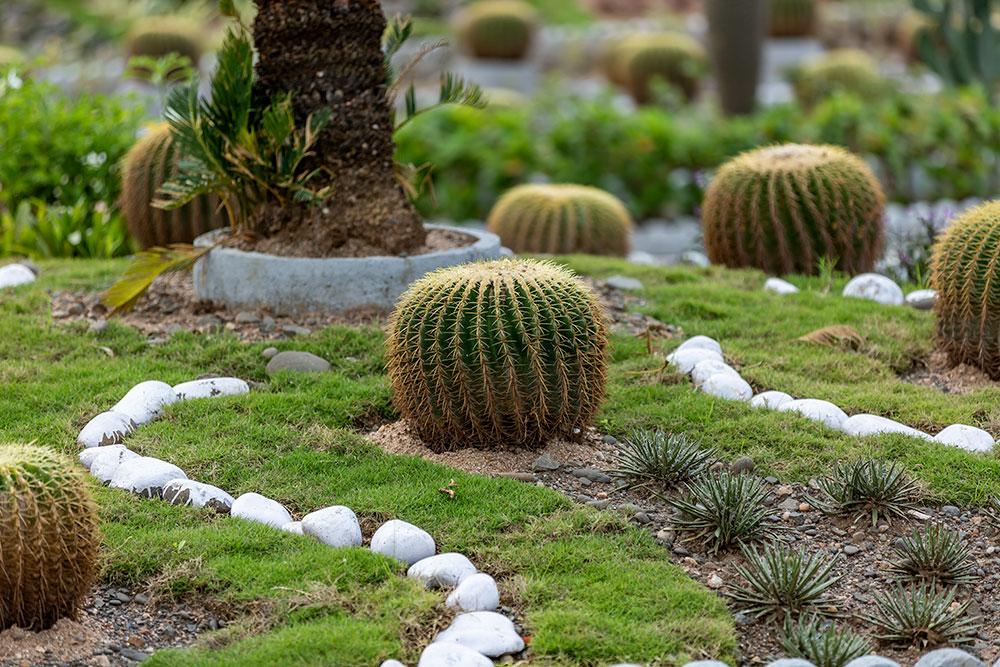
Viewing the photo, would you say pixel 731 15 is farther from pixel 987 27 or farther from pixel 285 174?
pixel 285 174

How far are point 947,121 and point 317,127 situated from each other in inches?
327

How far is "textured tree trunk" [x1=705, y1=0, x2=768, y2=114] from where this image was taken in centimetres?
1291

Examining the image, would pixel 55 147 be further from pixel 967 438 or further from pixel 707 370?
pixel 967 438

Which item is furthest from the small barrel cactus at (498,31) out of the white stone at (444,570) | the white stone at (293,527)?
the white stone at (444,570)

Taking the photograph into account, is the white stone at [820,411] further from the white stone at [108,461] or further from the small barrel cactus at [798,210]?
the white stone at [108,461]

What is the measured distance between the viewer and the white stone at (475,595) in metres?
3.48

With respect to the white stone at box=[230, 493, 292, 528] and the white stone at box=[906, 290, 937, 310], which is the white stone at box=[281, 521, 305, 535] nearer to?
the white stone at box=[230, 493, 292, 528]

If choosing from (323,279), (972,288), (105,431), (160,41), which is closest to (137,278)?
(323,279)

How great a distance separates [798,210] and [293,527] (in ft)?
15.2

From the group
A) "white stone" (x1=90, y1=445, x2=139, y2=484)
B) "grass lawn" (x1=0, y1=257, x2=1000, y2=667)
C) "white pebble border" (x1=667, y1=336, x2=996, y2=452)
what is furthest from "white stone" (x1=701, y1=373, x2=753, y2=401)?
"white stone" (x1=90, y1=445, x2=139, y2=484)

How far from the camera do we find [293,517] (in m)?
4.10

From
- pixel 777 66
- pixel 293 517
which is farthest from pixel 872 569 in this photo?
pixel 777 66

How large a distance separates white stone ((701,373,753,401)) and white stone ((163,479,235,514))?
230 cm

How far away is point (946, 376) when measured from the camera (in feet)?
18.4
